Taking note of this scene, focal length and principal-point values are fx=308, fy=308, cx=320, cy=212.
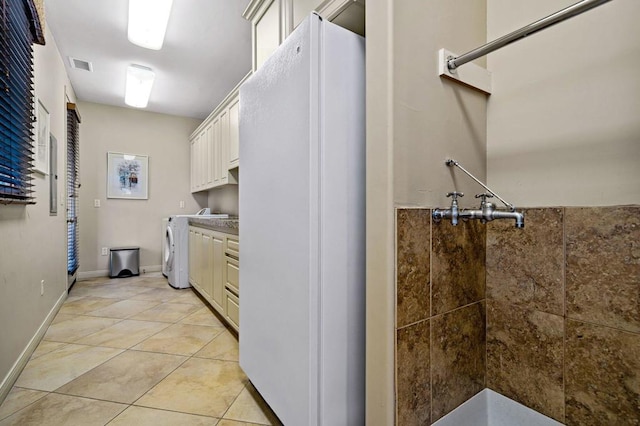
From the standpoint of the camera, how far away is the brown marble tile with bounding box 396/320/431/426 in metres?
1.02

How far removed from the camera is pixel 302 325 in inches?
45.4

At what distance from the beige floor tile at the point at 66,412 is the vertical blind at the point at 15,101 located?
1.05m

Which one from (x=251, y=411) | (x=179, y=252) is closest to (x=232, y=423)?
(x=251, y=411)

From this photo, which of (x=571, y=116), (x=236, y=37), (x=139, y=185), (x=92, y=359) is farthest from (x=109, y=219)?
(x=571, y=116)

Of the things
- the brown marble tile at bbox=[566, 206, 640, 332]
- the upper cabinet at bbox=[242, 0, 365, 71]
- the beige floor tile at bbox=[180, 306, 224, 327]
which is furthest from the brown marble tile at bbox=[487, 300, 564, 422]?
the beige floor tile at bbox=[180, 306, 224, 327]

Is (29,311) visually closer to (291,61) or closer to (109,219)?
(291,61)

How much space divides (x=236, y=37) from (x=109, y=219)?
3410 millimetres

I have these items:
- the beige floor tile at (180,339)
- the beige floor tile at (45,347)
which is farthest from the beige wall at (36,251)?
the beige floor tile at (180,339)

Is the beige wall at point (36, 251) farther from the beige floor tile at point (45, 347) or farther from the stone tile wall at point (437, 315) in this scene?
the stone tile wall at point (437, 315)

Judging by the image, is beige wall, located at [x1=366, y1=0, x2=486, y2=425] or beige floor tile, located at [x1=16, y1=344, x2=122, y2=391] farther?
beige floor tile, located at [x1=16, y1=344, x2=122, y2=391]

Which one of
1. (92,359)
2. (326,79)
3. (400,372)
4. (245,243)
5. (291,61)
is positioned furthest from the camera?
(92,359)

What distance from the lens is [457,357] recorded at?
122cm

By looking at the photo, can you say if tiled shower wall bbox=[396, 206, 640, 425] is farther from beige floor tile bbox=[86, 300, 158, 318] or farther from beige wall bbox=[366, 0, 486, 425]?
beige floor tile bbox=[86, 300, 158, 318]

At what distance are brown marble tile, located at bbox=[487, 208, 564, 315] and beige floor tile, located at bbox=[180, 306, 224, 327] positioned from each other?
7.30 feet
